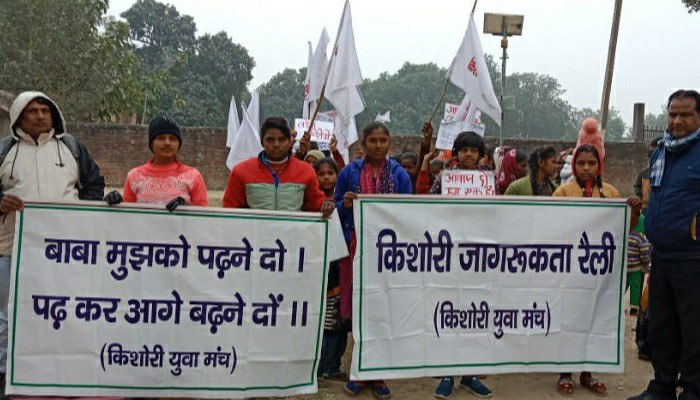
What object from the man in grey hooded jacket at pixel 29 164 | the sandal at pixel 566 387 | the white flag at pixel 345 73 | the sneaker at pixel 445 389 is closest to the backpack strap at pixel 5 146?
the man in grey hooded jacket at pixel 29 164

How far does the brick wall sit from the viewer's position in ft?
52.1

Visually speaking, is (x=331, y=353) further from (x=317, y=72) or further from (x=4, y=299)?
(x=317, y=72)

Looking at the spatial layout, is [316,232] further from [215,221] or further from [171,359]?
[171,359]

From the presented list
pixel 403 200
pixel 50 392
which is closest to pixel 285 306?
pixel 403 200

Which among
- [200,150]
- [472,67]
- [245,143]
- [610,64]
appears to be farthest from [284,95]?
[472,67]

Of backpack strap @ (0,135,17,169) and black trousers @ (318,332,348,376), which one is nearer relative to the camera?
backpack strap @ (0,135,17,169)

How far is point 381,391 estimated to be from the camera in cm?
375

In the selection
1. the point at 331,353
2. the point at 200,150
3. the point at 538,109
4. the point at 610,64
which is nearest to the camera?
the point at 331,353

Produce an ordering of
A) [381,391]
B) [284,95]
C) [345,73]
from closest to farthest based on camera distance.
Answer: [381,391], [345,73], [284,95]

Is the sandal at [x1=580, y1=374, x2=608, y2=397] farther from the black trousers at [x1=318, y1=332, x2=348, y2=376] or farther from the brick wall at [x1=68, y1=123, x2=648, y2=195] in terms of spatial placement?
the brick wall at [x1=68, y1=123, x2=648, y2=195]

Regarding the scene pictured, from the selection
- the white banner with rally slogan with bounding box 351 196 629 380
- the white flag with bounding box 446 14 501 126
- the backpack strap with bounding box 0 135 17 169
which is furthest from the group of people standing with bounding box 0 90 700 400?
the white flag with bounding box 446 14 501 126

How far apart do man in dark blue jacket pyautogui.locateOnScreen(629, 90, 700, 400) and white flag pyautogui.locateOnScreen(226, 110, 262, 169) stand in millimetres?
4805

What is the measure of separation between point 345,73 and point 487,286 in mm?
2944

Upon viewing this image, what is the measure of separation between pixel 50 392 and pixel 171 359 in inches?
25.3
